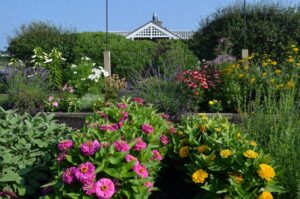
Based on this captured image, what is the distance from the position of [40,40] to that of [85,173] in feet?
48.0

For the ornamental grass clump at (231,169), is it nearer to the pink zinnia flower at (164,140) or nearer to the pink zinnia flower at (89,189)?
the pink zinnia flower at (164,140)

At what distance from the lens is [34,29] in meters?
17.5

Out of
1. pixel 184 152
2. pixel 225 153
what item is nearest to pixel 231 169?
pixel 225 153

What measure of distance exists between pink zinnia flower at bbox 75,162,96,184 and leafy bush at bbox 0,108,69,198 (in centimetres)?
84

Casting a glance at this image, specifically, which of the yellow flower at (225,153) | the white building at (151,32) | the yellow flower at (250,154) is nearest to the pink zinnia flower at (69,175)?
the yellow flower at (225,153)

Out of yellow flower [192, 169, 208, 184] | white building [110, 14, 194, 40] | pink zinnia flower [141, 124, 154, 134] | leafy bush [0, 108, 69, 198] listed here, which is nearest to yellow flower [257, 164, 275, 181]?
yellow flower [192, 169, 208, 184]

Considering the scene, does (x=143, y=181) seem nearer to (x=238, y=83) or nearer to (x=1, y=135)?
(x=1, y=135)

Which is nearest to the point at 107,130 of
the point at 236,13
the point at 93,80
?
the point at 93,80

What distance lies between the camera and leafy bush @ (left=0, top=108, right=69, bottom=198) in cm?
355

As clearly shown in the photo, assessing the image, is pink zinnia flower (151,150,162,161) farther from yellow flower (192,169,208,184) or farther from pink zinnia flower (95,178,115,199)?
pink zinnia flower (95,178,115,199)

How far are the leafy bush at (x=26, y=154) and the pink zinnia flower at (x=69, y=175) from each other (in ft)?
2.45

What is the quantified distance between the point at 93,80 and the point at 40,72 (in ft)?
3.56

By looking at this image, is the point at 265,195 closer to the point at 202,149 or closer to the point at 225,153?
the point at 225,153

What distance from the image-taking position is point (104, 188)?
2824mm
